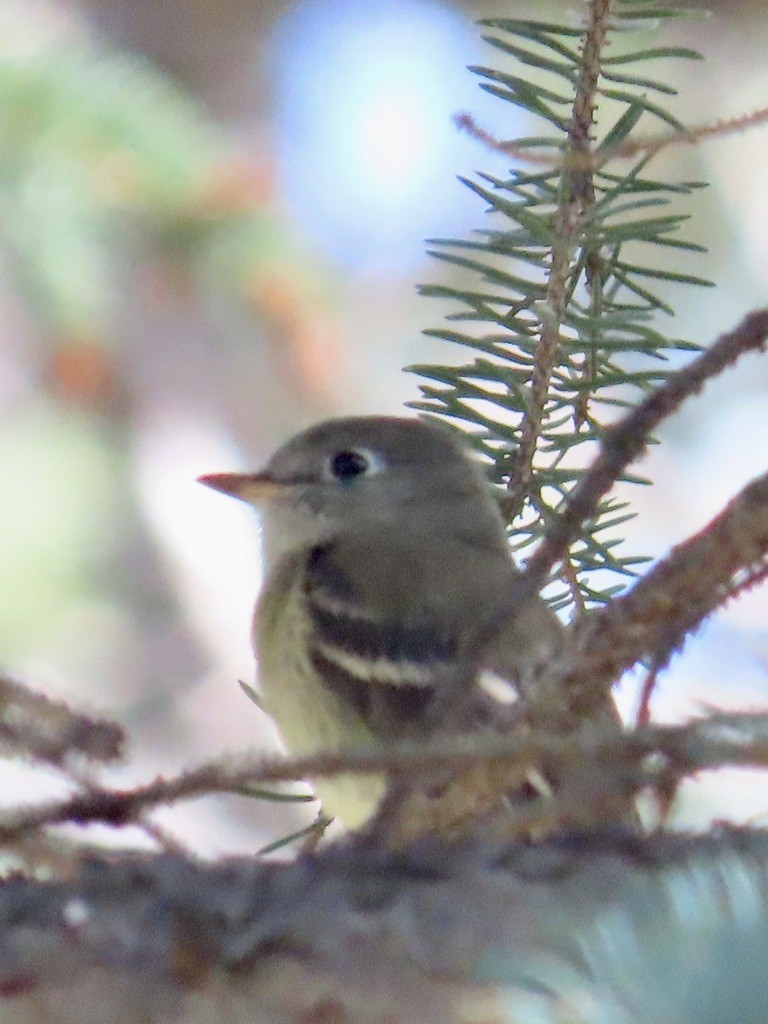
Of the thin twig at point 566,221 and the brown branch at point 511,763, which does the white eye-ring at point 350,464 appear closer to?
the thin twig at point 566,221

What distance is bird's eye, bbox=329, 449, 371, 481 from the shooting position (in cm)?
294

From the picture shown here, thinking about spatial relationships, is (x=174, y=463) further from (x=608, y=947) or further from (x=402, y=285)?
(x=608, y=947)

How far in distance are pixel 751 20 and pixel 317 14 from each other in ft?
5.12

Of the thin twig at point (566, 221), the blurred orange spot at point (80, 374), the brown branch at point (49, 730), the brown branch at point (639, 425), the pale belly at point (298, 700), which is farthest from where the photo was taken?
the blurred orange spot at point (80, 374)

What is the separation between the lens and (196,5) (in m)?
6.23

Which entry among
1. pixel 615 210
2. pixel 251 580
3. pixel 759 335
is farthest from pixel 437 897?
pixel 251 580

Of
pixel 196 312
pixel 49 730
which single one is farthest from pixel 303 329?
pixel 49 730

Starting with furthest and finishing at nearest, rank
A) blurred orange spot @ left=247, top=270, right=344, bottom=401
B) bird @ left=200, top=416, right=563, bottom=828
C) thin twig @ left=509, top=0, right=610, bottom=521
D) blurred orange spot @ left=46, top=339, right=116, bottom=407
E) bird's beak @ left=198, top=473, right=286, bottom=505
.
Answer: blurred orange spot @ left=46, top=339, right=116, bottom=407 < blurred orange spot @ left=247, top=270, right=344, bottom=401 < bird's beak @ left=198, top=473, right=286, bottom=505 < bird @ left=200, top=416, right=563, bottom=828 < thin twig @ left=509, top=0, right=610, bottom=521

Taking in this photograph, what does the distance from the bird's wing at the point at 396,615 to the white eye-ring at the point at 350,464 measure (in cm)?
37

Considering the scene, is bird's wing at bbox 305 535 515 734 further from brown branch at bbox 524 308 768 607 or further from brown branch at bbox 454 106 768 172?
brown branch at bbox 524 308 768 607

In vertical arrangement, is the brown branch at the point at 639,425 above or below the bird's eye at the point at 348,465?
below

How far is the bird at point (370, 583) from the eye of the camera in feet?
6.82

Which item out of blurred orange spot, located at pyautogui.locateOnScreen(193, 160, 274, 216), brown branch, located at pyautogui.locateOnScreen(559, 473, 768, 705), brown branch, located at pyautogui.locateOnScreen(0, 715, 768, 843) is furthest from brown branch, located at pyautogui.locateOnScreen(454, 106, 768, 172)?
blurred orange spot, located at pyautogui.locateOnScreen(193, 160, 274, 216)

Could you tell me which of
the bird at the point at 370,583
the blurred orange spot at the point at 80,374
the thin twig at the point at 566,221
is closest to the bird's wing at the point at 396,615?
the bird at the point at 370,583
